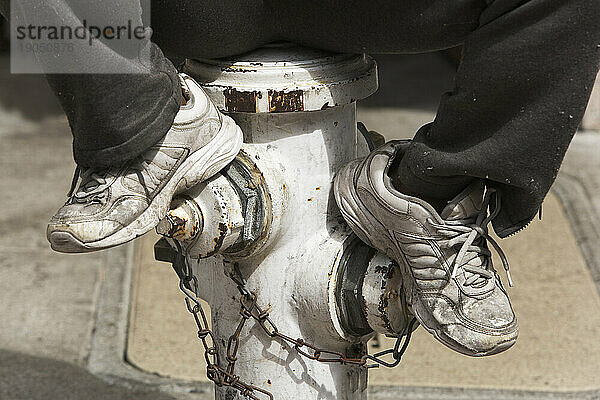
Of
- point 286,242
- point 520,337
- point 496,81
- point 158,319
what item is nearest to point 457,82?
point 496,81

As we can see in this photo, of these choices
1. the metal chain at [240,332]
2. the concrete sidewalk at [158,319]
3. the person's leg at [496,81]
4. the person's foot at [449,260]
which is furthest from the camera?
the concrete sidewalk at [158,319]

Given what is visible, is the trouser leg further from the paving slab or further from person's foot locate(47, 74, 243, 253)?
the paving slab

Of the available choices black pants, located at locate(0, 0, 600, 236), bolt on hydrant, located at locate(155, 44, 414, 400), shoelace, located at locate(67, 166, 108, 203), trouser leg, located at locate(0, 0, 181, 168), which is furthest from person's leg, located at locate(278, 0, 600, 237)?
shoelace, located at locate(67, 166, 108, 203)

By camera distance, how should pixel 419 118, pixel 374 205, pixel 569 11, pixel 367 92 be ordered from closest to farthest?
pixel 569 11 < pixel 374 205 < pixel 367 92 < pixel 419 118

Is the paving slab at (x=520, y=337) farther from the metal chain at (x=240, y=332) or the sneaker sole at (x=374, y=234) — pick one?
the sneaker sole at (x=374, y=234)

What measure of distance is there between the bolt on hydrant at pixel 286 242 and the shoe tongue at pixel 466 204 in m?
0.13

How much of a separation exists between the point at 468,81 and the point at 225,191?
1.16ft

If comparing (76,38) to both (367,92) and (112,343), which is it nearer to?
(367,92)

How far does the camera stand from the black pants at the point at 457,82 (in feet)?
3.40

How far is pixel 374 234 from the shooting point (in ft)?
4.05

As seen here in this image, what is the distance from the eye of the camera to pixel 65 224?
1078 mm

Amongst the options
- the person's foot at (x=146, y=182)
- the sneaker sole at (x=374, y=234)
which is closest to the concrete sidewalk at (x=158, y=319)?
the sneaker sole at (x=374, y=234)

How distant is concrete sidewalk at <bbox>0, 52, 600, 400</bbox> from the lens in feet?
6.17

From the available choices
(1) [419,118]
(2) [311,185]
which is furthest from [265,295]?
(1) [419,118]
